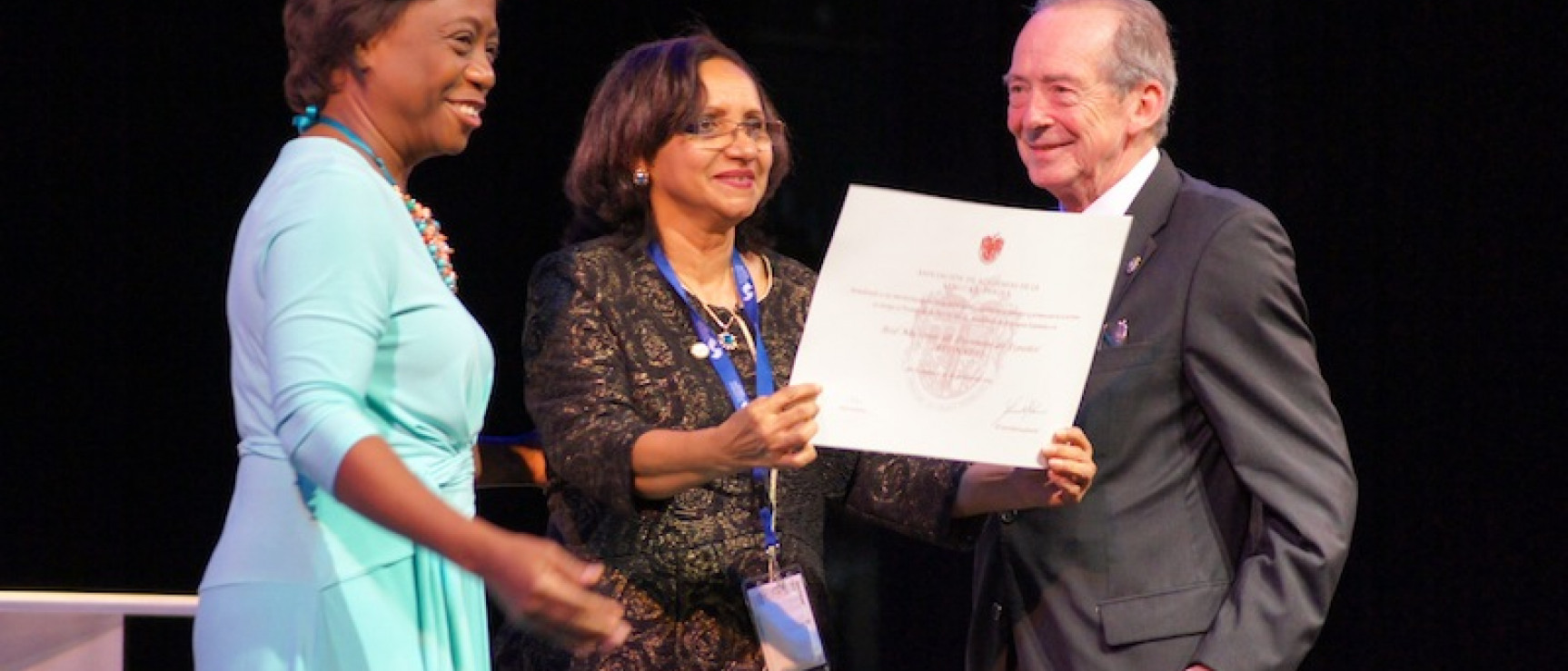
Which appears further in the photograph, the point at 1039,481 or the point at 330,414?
the point at 1039,481

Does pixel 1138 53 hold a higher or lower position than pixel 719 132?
higher

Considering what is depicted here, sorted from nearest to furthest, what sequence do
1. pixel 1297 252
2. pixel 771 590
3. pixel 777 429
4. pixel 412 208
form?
pixel 412 208 → pixel 777 429 → pixel 771 590 → pixel 1297 252

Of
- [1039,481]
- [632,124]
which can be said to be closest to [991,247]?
[1039,481]

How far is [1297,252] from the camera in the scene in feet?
12.6

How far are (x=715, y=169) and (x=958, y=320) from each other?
0.55 meters

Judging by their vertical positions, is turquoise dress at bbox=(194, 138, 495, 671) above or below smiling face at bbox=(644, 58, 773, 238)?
below

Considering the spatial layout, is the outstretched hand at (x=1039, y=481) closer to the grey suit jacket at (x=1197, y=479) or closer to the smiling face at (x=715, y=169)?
the grey suit jacket at (x=1197, y=479)

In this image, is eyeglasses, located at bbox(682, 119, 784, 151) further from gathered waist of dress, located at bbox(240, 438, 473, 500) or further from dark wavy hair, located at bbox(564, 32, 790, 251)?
gathered waist of dress, located at bbox(240, 438, 473, 500)

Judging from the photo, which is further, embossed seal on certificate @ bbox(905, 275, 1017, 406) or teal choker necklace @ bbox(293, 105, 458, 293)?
embossed seal on certificate @ bbox(905, 275, 1017, 406)

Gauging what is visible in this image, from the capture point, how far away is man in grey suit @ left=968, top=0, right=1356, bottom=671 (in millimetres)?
2287

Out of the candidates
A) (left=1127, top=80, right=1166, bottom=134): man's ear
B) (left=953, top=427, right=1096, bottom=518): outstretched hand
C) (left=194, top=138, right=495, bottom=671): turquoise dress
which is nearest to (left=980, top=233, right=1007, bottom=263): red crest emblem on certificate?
(left=953, top=427, right=1096, bottom=518): outstretched hand

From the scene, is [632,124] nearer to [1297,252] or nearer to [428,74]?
Result: [428,74]

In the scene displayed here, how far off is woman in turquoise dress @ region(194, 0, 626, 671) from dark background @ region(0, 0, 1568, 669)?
183cm

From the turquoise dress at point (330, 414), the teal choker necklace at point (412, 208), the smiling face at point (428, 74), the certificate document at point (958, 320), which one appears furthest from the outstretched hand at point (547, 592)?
the certificate document at point (958, 320)
